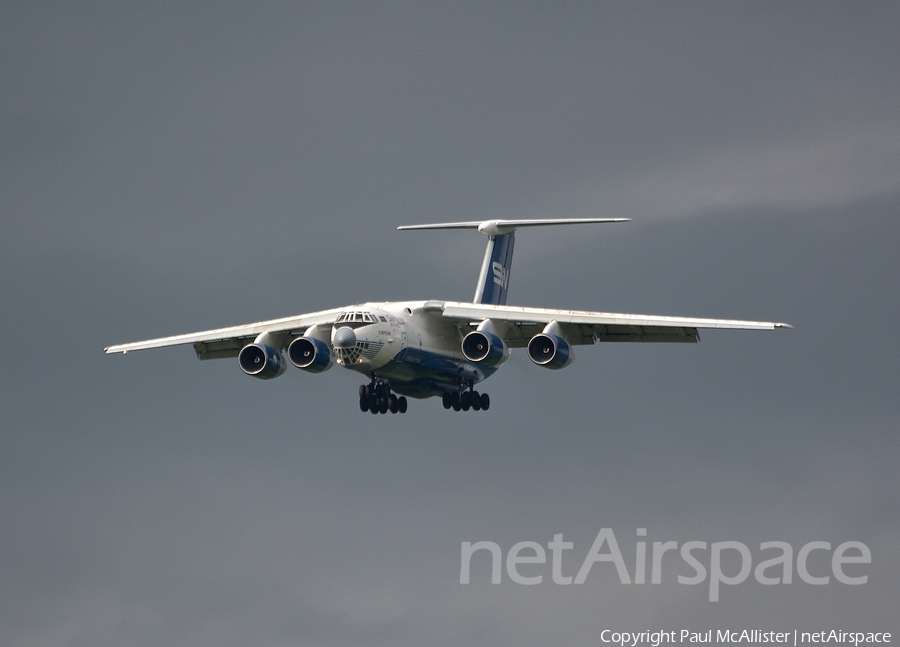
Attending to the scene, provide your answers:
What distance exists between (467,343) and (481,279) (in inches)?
178

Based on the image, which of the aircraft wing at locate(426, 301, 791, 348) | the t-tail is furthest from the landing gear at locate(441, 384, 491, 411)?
the t-tail

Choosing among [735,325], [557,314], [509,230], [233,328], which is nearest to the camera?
[735,325]

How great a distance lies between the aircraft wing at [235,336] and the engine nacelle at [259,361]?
0.70 metres

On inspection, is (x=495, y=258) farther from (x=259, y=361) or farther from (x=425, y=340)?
(x=259, y=361)

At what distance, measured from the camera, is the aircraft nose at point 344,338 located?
97.9 feet

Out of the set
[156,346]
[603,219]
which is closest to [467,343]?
[603,219]

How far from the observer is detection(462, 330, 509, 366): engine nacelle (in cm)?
3086

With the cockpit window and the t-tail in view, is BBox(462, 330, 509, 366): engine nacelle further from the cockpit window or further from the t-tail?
the t-tail

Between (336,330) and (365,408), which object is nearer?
(336,330)

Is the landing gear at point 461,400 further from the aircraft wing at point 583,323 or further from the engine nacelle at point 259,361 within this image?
the engine nacelle at point 259,361

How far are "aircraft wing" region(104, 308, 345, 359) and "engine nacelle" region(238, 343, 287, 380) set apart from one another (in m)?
0.70

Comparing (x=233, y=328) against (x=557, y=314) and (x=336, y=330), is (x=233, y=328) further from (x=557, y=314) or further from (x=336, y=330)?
(x=557, y=314)

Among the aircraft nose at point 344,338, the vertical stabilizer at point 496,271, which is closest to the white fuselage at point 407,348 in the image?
the aircraft nose at point 344,338

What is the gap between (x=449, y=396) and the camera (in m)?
33.4
